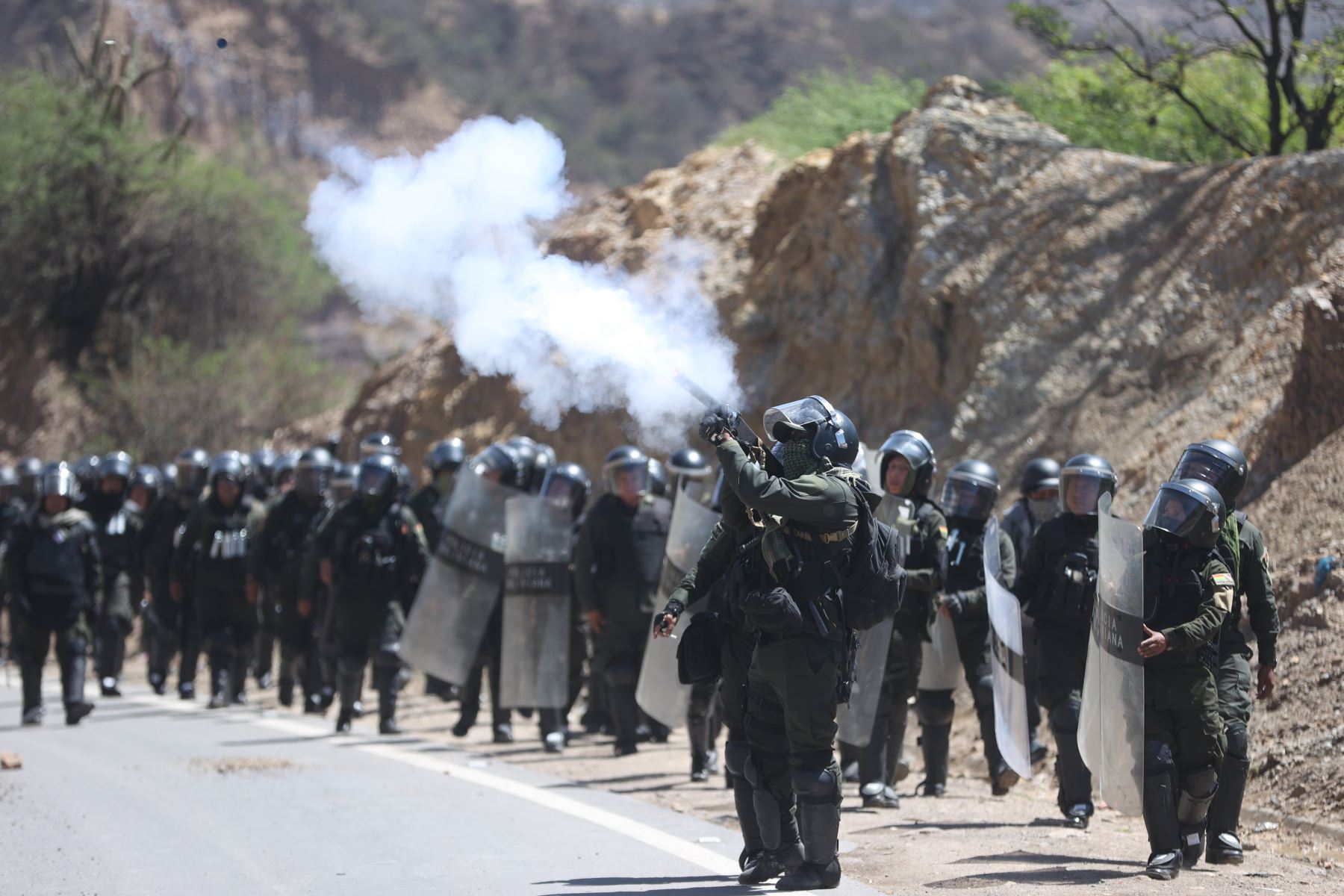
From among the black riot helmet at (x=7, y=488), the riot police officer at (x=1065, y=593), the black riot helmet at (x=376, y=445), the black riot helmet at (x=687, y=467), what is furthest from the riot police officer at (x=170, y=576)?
the riot police officer at (x=1065, y=593)

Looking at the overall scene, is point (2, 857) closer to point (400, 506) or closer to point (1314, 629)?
point (400, 506)

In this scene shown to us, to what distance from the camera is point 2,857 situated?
23.2ft

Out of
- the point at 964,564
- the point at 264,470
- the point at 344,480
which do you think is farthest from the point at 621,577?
the point at 264,470

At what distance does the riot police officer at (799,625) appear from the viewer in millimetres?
6023

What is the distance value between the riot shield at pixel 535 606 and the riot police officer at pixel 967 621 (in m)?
2.97

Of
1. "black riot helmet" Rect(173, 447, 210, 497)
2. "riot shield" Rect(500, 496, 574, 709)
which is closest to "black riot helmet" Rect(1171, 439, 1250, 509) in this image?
"riot shield" Rect(500, 496, 574, 709)

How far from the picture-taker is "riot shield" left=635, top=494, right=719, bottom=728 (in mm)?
9344

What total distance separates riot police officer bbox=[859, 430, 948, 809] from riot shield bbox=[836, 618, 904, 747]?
0.28 metres

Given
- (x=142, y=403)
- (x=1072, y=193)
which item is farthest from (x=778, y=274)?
(x=142, y=403)

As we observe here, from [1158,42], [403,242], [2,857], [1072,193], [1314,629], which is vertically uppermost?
[1158,42]

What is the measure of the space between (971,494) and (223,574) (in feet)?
Answer: 25.1

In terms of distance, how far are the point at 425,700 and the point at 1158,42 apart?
962cm

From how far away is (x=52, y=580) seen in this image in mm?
12227

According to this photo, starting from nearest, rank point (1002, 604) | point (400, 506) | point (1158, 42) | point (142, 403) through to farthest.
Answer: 1. point (1002, 604)
2. point (400, 506)
3. point (1158, 42)
4. point (142, 403)
